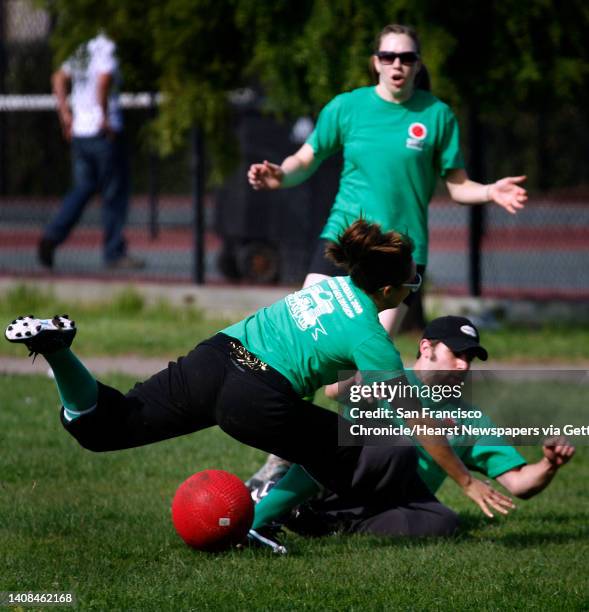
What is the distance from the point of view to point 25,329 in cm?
526

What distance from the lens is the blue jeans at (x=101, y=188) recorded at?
43.4ft

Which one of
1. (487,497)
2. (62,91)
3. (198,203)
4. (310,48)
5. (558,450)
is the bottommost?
A: (198,203)

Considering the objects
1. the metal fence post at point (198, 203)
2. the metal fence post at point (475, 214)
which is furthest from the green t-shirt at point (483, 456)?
the metal fence post at point (198, 203)

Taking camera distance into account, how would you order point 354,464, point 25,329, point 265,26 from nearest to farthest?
point 25,329
point 354,464
point 265,26

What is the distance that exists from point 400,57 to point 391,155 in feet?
1.64

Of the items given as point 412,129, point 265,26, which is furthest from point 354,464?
point 265,26

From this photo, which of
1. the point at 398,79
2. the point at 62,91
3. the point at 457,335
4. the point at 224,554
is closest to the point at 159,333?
the point at 62,91

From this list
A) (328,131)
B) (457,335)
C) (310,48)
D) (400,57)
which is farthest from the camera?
(310,48)

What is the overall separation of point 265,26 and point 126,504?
5.30 meters

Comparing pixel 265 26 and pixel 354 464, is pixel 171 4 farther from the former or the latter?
pixel 354 464

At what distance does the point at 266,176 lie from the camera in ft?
22.7

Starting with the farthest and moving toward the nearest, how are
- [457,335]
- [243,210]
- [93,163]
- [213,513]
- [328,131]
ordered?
[93,163], [243,210], [328,131], [457,335], [213,513]

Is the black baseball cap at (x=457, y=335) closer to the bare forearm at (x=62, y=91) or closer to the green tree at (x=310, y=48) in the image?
the green tree at (x=310, y=48)

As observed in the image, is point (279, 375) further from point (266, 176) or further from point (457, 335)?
point (266, 176)
